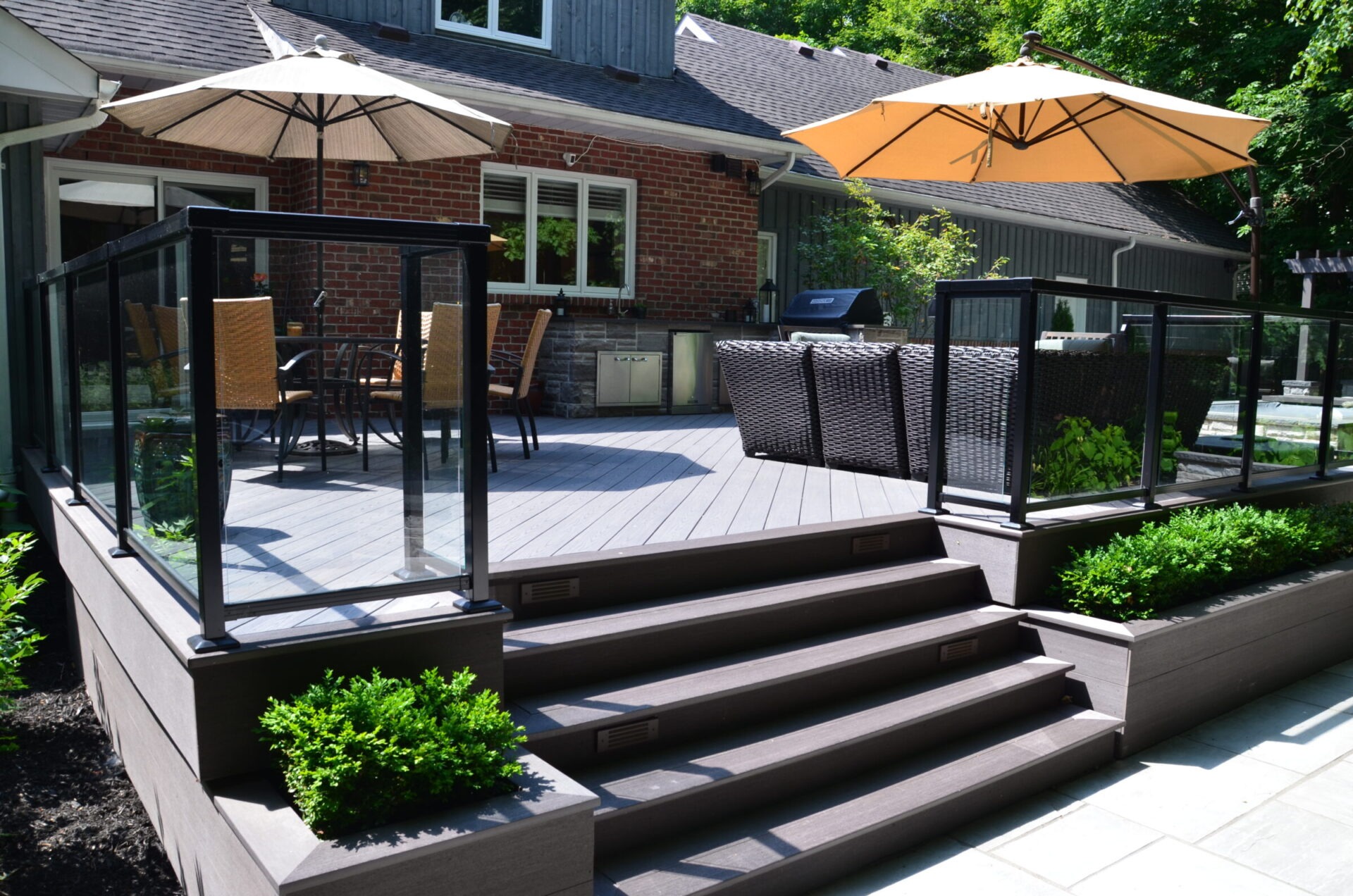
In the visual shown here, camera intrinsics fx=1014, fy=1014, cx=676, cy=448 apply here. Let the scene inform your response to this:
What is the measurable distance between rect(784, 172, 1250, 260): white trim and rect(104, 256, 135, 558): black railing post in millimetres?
8011

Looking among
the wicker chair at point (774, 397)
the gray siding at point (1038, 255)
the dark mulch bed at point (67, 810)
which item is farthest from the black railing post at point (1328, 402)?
the dark mulch bed at point (67, 810)

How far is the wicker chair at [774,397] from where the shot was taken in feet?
18.4

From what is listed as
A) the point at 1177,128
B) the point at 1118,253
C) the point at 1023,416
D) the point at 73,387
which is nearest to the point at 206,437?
the point at 73,387

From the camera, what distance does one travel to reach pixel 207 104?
17.2 feet

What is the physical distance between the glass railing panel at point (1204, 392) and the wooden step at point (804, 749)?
4.94ft

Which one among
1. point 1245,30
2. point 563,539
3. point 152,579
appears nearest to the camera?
point 152,579

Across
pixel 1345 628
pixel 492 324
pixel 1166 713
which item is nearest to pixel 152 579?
pixel 492 324

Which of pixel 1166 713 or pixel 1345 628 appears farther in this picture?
pixel 1345 628

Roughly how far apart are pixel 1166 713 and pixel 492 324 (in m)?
3.01

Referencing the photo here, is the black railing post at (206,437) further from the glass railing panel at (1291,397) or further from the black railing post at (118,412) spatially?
the glass railing panel at (1291,397)

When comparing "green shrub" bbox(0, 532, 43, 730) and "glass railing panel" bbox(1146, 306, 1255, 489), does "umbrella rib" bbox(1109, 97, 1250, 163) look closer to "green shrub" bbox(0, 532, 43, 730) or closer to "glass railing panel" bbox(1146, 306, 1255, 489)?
"glass railing panel" bbox(1146, 306, 1255, 489)

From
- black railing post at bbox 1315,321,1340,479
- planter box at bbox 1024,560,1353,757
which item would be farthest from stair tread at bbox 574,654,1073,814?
black railing post at bbox 1315,321,1340,479

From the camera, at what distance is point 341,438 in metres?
2.61

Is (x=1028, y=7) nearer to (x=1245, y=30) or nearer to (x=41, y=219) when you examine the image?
(x=1245, y=30)
